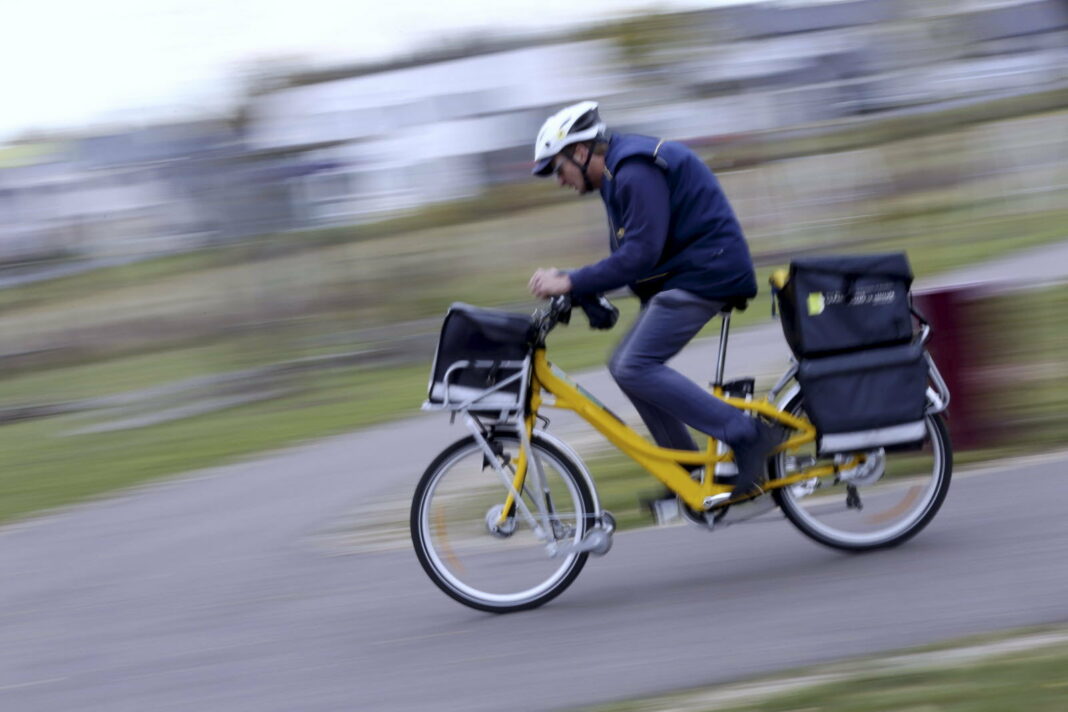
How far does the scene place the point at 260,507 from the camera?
30.0 ft

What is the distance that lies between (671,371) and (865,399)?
2.57ft

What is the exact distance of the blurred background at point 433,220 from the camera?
1315cm

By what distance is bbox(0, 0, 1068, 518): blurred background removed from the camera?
1315 cm

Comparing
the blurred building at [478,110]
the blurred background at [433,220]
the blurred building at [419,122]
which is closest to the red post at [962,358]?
the blurred background at [433,220]

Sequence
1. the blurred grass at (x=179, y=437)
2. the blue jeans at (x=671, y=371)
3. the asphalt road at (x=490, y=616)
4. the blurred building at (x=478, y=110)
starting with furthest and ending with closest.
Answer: the blurred building at (x=478, y=110)
the blurred grass at (x=179, y=437)
the blue jeans at (x=671, y=371)
the asphalt road at (x=490, y=616)

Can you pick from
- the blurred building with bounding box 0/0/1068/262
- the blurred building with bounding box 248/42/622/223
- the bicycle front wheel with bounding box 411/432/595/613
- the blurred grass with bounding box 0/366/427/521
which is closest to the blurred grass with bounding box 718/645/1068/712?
the bicycle front wheel with bounding box 411/432/595/613

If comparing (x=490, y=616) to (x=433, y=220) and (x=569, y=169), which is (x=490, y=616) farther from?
(x=433, y=220)

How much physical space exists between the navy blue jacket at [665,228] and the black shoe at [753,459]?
578mm

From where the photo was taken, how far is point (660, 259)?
18.7 feet

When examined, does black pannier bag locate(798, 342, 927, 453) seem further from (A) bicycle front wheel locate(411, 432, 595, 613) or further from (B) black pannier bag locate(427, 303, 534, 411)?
(B) black pannier bag locate(427, 303, 534, 411)

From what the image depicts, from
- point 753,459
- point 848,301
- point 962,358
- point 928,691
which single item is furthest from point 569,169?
point 962,358

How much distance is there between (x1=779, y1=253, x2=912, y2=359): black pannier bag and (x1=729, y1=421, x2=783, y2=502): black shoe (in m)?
0.37

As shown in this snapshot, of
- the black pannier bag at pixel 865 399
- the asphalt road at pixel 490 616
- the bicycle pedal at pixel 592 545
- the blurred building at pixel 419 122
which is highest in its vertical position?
the black pannier bag at pixel 865 399

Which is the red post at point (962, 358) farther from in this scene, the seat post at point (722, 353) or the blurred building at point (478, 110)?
the blurred building at point (478, 110)
